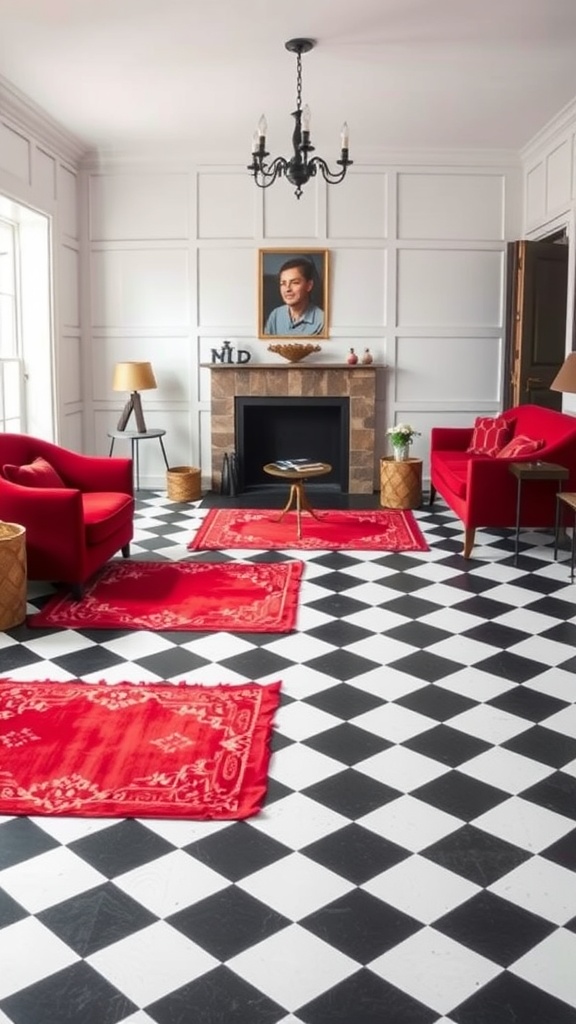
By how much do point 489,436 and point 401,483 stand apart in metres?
0.79

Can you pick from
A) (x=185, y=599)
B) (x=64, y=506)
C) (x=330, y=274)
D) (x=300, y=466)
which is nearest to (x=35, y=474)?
(x=64, y=506)

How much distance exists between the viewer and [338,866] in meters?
2.45

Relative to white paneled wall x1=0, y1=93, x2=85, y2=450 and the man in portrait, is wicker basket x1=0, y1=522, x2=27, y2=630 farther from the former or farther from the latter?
the man in portrait

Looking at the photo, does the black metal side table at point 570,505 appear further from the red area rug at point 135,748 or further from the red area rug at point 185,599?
the red area rug at point 135,748

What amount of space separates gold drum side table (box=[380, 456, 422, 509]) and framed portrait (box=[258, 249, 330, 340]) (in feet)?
4.87

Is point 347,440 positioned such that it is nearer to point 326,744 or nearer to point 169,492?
point 169,492

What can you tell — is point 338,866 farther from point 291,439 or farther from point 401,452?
point 291,439

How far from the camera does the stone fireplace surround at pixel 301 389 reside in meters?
7.77

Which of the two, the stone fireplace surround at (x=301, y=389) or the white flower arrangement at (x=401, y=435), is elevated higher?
the stone fireplace surround at (x=301, y=389)

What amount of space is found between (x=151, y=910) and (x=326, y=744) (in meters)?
1.03

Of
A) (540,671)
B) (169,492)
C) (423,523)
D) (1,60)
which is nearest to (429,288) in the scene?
(423,523)

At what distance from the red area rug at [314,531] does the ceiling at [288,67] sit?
293 centimetres

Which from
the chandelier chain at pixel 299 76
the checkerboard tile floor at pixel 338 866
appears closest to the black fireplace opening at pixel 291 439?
the chandelier chain at pixel 299 76

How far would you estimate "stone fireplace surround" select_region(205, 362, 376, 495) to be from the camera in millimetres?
7766
